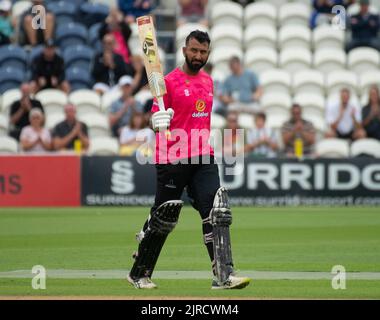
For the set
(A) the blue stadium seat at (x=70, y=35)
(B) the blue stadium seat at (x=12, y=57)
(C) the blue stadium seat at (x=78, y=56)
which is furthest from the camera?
(A) the blue stadium seat at (x=70, y=35)

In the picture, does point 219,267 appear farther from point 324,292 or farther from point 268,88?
point 268,88

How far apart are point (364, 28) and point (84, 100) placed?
6537mm

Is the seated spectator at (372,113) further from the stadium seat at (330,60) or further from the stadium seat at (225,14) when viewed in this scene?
the stadium seat at (225,14)

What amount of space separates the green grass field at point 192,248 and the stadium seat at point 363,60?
5044mm

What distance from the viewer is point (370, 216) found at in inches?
763

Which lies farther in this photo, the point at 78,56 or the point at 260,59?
the point at 260,59

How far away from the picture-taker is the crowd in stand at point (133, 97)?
22.3m

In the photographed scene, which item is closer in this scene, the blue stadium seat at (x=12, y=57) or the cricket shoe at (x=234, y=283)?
the cricket shoe at (x=234, y=283)

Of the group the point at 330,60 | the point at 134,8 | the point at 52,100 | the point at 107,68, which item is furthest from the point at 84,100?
the point at 330,60

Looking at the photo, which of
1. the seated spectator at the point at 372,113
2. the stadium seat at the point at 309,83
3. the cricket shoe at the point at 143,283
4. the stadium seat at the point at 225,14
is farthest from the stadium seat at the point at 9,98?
the cricket shoe at the point at 143,283

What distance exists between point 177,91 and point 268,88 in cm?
1450

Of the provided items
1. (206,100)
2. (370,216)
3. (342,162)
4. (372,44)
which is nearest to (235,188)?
(342,162)

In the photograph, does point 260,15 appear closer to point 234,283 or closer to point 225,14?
point 225,14

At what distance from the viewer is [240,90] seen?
922 inches
